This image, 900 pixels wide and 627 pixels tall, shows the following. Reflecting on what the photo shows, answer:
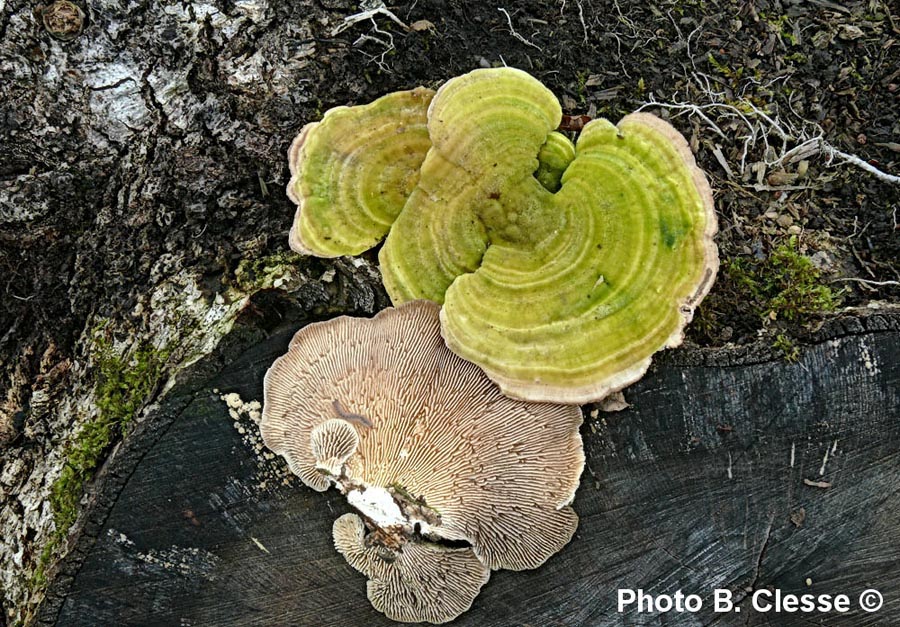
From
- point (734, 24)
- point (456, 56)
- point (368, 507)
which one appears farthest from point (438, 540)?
point (734, 24)

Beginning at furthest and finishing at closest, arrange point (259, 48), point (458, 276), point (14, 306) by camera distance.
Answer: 1. point (14, 306)
2. point (259, 48)
3. point (458, 276)

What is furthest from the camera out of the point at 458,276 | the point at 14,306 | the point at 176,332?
the point at 14,306

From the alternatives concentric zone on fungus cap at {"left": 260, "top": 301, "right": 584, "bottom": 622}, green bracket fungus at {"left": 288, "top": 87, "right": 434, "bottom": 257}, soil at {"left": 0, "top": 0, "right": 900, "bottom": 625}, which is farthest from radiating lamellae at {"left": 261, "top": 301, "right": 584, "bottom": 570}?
green bracket fungus at {"left": 288, "top": 87, "right": 434, "bottom": 257}

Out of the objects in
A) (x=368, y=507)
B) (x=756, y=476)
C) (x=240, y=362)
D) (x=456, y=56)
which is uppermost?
(x=456, y=56)

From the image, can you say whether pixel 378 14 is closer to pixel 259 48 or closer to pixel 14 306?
pixel 259 48

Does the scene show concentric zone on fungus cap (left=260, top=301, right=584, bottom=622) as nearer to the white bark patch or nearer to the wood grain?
the white bark patch

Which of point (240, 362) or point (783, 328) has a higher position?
point (240, 362)

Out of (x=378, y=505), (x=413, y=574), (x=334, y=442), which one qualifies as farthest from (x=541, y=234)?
(x=413, y=574)

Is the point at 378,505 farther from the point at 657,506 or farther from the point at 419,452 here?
the point at 657,506
